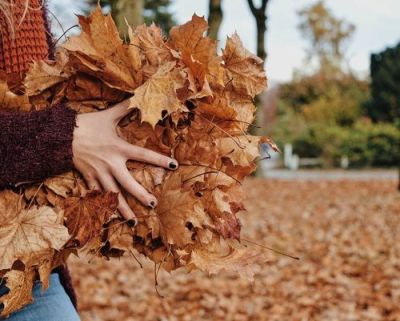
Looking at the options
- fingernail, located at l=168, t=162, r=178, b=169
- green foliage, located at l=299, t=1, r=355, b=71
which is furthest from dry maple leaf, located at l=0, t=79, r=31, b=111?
green foliage, located at l=299, t=1, r=355, b=71

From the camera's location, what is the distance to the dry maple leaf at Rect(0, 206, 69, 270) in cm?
125

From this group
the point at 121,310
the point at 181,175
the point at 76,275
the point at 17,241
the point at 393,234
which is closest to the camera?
the point at 17,241

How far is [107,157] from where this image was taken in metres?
1.31

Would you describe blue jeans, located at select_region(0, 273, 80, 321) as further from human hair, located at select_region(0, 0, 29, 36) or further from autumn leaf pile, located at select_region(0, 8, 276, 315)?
human hair, located at select_region(0, 0, 29, 36)

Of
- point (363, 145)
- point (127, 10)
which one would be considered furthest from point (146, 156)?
point (363, 145)

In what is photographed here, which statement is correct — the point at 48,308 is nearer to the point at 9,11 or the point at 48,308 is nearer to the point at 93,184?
the point at 93,184

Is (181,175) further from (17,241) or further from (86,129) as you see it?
(17,241)

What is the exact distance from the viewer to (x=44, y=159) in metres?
1.29

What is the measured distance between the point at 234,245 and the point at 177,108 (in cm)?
39

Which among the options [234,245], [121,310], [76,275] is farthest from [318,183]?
[234,245]

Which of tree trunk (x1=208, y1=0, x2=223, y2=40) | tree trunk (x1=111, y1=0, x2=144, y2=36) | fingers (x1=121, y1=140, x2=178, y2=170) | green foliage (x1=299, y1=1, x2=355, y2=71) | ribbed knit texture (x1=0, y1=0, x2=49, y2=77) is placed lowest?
fingers (x1=121, y1=140, x2=178, y2=170)

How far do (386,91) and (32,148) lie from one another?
27.8 metres

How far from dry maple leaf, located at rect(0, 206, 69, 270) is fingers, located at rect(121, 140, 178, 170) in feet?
0.65

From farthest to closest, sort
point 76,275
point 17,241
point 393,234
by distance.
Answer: point 393,234, point 76,275, point 17,241
